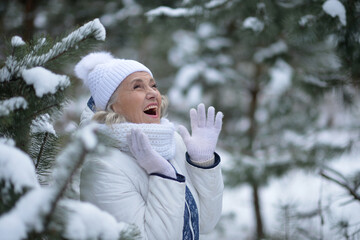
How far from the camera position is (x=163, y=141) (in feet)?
5.55

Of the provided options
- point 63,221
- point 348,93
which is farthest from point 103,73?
point 348,93

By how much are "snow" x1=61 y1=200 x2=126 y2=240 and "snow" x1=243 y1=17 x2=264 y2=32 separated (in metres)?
2.11

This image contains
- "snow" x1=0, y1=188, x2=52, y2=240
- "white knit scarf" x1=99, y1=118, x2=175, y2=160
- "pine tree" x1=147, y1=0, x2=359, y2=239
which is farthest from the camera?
"pine tree" x1=147, y1=0, x2=359, y2=239

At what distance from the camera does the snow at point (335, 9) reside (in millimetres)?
2207

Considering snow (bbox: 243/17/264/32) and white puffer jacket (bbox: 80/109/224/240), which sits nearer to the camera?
white puffer jacket (bbox: 80/109/224/240)

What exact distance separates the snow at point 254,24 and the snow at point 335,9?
0.56 metres

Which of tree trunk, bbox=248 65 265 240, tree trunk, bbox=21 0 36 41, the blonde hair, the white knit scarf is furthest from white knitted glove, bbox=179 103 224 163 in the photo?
tree trunk, bbox=248 65 265 240

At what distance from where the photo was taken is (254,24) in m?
2.65

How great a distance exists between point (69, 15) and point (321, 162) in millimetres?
3811

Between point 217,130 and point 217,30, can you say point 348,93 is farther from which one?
point 217,30

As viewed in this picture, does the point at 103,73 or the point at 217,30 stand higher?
the point at 103,73

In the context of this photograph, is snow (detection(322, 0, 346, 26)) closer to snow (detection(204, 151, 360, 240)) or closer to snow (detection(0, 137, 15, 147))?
snow (detection(204, 151, 360, 240))

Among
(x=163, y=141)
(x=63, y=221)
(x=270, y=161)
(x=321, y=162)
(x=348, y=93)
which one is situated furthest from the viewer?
(x=270, y=161)

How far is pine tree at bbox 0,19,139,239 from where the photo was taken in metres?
0.85
